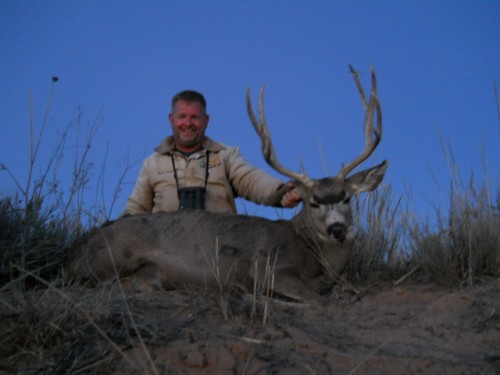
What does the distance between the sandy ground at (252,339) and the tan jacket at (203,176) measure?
114 inches

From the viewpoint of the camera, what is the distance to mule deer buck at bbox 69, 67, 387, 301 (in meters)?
4.96

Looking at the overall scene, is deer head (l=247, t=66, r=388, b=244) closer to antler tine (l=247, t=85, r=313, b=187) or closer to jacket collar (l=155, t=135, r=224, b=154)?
antler tine (l=247, t=85, r=313, b=187)

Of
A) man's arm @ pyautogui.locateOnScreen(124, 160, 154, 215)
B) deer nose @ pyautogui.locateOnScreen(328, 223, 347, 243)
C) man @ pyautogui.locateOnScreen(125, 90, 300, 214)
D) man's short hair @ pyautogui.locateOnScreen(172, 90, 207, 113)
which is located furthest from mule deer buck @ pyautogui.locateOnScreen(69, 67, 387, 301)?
man's short hair @ pyautogui.locateOnScreen(172, 90, 207, 113)

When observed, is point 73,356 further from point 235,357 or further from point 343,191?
point 343,191

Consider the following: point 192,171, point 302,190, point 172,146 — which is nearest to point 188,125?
point 172,146

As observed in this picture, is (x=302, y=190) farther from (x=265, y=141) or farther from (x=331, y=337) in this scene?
(x=331, y=337)

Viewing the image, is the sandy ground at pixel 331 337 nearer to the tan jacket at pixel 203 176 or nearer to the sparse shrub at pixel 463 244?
the sparse shrub at pixel 463 244

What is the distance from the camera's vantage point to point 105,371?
2.54 m

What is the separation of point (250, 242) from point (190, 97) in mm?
2624

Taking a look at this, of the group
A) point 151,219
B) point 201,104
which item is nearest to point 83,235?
point 151,219

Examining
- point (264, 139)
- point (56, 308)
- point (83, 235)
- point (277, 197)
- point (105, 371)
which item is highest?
point (264, 139)

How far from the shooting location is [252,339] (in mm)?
2814

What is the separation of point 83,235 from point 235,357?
3.26m

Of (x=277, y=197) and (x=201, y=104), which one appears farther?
(x=201, y=104)
